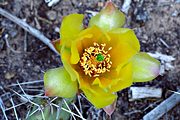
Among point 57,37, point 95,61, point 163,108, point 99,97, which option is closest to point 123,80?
point 99,97

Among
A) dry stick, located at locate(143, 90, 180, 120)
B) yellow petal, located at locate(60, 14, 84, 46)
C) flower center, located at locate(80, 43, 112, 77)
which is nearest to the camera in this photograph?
yellow petal, located at locate(60, 14, 84, 46)

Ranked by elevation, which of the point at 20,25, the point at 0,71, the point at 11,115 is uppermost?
the point at 20,25

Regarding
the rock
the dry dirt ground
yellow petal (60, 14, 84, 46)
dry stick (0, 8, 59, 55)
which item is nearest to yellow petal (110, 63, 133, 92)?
yellow petal (60, 14, 84, 46)

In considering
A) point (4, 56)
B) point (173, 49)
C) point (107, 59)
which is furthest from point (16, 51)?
point (173, 49)

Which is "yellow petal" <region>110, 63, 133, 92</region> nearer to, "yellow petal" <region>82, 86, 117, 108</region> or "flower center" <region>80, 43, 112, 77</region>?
"yellow petal" <region>82, 86, 117, 108</region>

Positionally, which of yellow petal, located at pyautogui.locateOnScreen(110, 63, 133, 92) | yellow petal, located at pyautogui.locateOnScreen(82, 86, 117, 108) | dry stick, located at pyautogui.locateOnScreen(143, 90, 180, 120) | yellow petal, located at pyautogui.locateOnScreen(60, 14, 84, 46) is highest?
yellow petal, located at pyautogui.locateOnScreen(60, 14, 84, 46)

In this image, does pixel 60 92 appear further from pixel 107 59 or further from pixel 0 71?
pixel 0 71
